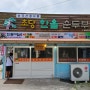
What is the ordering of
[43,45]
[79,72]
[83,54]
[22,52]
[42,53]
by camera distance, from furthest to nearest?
[83,54], [42,53], [22,52], [43,45], [79,72]

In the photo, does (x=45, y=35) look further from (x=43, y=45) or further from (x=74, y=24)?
(x=74, y=24)

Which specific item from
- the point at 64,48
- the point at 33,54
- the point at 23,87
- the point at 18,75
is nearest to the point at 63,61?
A: the point at 64,48

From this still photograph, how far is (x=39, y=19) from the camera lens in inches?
696

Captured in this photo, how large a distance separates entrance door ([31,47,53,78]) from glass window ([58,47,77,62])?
69cm

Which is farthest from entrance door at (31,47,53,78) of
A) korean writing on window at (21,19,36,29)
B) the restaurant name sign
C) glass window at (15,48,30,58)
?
korean writing on window at (21,19,36,29)

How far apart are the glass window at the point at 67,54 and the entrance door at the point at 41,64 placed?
0.69m

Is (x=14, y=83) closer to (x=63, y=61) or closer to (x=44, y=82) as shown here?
(x=44, y=82)

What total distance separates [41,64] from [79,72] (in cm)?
283

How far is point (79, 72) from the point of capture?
1614 cm

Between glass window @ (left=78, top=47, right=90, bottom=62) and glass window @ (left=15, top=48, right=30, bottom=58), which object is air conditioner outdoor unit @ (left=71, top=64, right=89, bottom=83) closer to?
glass window @ (left=78, top=47, right=90, bottom=62)

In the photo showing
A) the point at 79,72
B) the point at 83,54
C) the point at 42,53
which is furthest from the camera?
the point at 83,54

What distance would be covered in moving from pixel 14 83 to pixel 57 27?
4.92m

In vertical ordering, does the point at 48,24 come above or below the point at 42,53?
above

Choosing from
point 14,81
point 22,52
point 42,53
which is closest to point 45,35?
point 42,53
